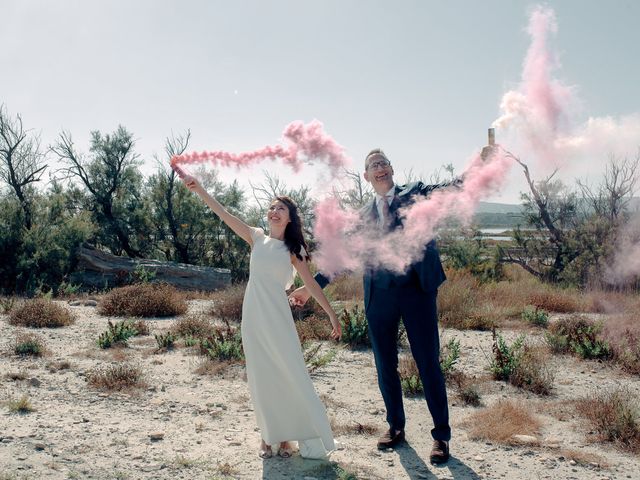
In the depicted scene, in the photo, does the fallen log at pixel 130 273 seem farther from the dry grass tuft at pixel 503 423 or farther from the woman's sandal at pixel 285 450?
the woman's sandal at pixel 285 450

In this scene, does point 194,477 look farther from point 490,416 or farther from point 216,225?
point 216,225

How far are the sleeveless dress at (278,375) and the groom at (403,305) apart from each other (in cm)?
62

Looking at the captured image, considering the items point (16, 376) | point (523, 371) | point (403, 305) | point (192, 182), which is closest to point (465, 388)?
point (523, 371)

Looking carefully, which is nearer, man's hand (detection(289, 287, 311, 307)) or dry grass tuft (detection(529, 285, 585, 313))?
man's hand (detection(289, 287, 311, 307))

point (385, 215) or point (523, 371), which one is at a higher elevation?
point (385, 215)

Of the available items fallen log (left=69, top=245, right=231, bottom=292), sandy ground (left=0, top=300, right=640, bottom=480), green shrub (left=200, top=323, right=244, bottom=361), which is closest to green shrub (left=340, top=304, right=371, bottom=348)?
sandy ground (left=0, top=300, right=640, bottom=480)

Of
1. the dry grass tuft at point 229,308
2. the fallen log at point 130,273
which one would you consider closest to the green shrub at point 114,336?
the dry grass tuft at point 229,308

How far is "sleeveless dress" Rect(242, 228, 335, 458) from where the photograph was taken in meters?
4.32

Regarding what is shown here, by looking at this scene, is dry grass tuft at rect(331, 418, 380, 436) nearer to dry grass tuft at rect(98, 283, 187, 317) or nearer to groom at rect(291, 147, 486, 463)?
groom at rect(291, 147, 486, 463)

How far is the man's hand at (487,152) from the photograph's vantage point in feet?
14.5

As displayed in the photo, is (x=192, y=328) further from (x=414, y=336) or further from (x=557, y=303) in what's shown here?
(x=557, y=303)

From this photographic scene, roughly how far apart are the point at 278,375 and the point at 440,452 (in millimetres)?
1343

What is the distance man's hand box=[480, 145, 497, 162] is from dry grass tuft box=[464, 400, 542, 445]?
7.51ft

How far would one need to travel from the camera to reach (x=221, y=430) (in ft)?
16.7
